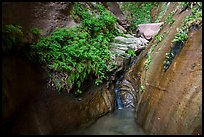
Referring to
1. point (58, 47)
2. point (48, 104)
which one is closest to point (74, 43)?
point (58, 47)

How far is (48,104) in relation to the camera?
15.7 feet

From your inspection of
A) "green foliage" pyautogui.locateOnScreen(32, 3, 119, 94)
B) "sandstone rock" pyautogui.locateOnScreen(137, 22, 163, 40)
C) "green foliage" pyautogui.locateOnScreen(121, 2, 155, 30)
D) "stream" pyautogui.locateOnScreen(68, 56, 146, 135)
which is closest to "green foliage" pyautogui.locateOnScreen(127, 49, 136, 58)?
"green foliage" pyautogui.locateOnScreen(32, 3, 119, 94)

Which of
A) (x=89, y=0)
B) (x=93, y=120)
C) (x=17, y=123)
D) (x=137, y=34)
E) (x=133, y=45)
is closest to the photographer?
(x=17, y=123)

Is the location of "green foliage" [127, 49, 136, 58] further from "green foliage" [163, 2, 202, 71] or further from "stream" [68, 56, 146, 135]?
"green foliage" [163, 2, 202, 71]

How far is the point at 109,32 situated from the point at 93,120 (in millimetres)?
3432

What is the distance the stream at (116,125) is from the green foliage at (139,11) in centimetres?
1145

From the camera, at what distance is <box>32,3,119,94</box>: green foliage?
→ 205 inches

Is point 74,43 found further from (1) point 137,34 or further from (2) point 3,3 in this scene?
(1) point 137,34

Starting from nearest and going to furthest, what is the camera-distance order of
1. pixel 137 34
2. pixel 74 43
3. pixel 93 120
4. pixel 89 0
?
pixel 93 120
pixel 74 43
pixel 89 0
pixel 137 34

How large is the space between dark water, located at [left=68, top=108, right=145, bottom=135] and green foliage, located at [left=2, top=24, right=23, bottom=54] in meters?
2.17

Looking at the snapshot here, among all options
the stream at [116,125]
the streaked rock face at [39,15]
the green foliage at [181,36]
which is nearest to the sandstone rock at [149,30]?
the streaked rock face at [39,15]

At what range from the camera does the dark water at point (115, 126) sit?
5.04 meters

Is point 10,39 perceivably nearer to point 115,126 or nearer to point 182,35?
point 115,126

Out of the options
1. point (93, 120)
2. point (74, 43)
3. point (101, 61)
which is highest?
point (74, 43)
